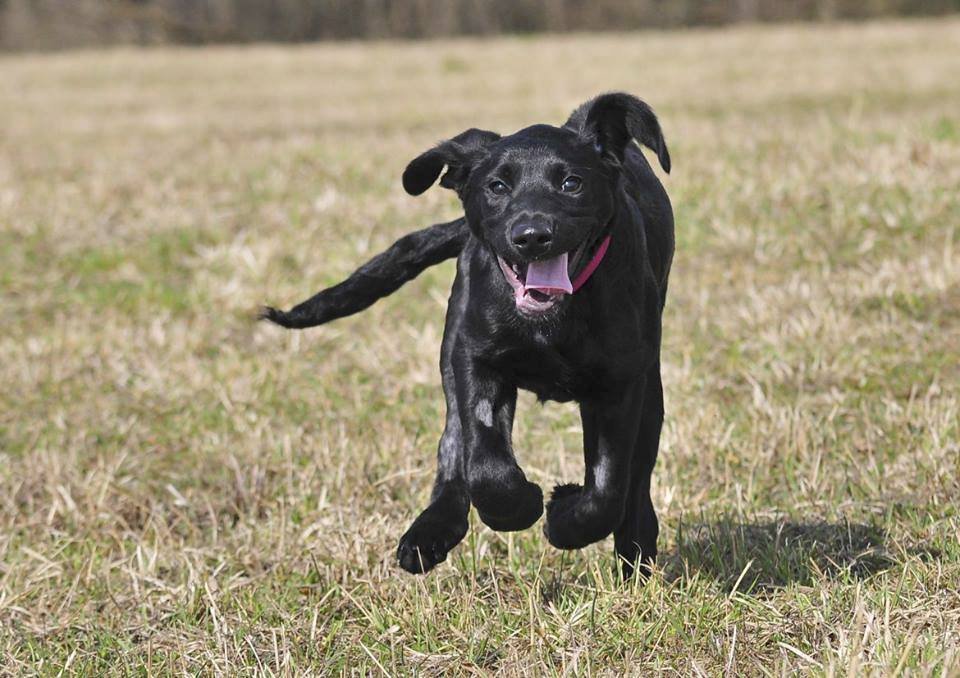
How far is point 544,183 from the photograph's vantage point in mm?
3244

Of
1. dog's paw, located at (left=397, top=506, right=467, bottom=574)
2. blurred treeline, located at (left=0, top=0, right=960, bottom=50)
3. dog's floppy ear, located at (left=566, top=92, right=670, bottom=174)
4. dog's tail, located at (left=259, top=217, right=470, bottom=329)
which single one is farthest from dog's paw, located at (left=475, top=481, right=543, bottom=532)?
blurred treeline, located at (left=0, top=0, right=960, bottom=50)

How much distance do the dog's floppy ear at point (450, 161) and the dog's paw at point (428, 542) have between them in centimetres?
83

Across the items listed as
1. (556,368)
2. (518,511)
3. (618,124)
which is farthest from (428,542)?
(618,124)

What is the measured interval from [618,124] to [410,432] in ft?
7.02

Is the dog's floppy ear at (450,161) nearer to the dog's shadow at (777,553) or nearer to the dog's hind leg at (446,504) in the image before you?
the dog's hind leg at (446,504)

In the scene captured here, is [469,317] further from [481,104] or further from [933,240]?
[481,104]

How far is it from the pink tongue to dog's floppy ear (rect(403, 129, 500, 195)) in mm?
447

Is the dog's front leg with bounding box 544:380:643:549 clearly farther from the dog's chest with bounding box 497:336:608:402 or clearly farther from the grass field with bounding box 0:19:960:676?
the grass field with bounding box 0:19:960:676

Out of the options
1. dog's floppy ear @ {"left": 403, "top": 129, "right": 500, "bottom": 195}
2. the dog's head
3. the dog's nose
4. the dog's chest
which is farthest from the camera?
dog's floppy ear @ {"left": 403, "top": 129, "right": 500, "bottom": 195}

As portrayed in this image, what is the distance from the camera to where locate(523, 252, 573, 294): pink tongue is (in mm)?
3090

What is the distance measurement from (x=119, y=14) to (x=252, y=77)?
14399mm

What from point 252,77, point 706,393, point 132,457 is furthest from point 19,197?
point 252,77

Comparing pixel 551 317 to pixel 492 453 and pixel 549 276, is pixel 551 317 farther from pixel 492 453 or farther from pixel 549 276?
pixel 492 453

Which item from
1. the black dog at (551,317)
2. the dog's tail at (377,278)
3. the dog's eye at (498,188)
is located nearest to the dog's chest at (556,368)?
the black dog at (551,317)
